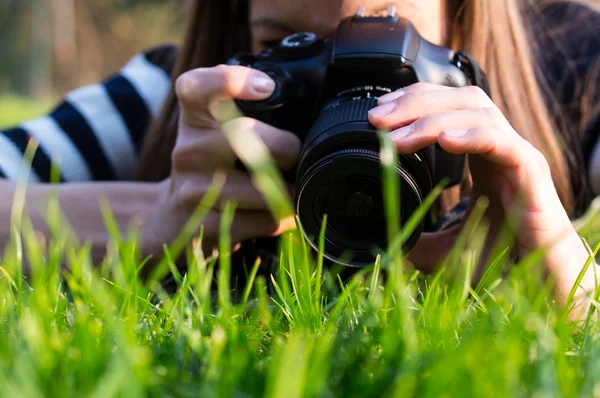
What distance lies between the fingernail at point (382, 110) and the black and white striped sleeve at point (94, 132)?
746mm

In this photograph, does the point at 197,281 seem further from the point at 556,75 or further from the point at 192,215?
the point at 556,75

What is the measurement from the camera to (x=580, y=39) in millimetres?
1387

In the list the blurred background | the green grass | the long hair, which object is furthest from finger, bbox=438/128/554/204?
the blurred background

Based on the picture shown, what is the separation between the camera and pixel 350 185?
691 mm

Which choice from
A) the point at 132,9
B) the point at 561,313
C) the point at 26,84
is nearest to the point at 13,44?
the point at 26,84

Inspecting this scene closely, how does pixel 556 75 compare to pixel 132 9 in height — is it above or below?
above

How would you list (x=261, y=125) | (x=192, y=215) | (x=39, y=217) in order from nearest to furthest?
(x=261, y=125), (x=192, y=215), (x=39, y=217)

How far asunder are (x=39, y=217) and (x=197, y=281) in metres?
0.55

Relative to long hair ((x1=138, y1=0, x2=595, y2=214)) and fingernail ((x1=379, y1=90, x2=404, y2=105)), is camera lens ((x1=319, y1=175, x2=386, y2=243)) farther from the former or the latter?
long hair ((x1=138, y1=0, x2=595, y2=214))

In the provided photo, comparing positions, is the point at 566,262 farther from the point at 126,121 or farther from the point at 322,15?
the point at 126,121

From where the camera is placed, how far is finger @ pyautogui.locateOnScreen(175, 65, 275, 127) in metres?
0.83

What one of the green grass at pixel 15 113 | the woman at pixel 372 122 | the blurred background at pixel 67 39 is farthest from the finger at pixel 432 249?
the blurred background at pixel 67 39

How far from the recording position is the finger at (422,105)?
0.67 m

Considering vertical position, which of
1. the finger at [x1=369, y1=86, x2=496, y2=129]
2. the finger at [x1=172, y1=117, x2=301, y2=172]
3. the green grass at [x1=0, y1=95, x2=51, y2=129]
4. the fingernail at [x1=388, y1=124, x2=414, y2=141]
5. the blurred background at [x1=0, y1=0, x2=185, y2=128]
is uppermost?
the finger at [x1=369, y1=86, x2=496, y2=129]
